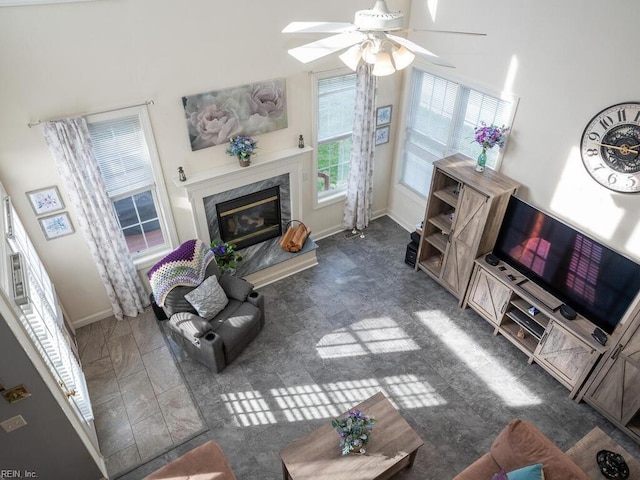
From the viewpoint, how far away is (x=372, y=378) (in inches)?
200

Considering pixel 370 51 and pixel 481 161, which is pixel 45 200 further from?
pixel 481 161

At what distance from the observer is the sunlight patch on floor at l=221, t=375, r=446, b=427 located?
15.4 feet

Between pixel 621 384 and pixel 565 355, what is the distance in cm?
56

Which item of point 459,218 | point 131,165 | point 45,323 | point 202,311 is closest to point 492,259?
point 459,218

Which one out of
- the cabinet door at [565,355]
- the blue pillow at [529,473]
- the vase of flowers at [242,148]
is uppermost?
the vase of flowers at [242,148]

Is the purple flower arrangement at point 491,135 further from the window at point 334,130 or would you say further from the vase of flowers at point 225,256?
the vase of flowers at point 225,256

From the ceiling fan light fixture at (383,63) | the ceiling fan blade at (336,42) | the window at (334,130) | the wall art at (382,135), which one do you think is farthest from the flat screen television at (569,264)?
the ceiling fan blade at (336,42)

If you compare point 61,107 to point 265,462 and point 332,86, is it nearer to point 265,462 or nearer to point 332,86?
point 332,86

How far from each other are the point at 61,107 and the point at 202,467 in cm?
358

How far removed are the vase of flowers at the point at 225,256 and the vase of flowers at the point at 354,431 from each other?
8.90 feet

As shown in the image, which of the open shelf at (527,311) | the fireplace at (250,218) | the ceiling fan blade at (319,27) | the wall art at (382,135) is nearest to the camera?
the ceiling fan blade at (319,27)

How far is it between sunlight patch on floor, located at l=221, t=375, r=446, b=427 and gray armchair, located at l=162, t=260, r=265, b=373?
506 mm

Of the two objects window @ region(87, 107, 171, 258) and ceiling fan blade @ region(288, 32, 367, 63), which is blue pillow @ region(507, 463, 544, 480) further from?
window @ region(87, 107, 171, 258)

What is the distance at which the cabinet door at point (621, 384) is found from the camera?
4207mm
